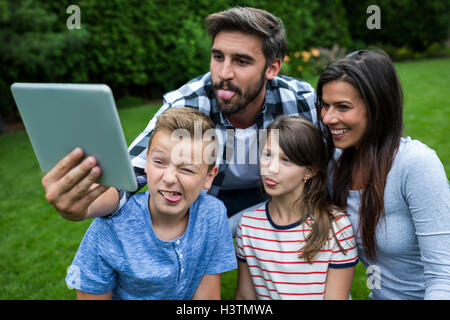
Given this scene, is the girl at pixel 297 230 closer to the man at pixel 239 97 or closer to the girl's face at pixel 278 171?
the girl's face at pixel 278 171

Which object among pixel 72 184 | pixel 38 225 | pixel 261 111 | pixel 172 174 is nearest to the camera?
pixel 72 184

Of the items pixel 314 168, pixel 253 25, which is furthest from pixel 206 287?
pixel 253 25

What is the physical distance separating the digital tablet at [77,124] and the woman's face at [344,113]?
111 cm

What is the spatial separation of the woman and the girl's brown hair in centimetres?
12

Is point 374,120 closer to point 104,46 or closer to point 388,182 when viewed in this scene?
point 388,182

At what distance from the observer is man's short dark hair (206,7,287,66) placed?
231 cm

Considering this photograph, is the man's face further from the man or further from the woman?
the woman

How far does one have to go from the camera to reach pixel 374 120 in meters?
1.87

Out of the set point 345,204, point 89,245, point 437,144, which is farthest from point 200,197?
point 437,144

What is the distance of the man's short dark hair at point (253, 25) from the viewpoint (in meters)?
2.31

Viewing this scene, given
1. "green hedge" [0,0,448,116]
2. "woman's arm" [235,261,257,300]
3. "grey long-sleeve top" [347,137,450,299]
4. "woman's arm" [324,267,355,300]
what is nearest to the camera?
"grey long-sleeve top" [347,137,450,299]

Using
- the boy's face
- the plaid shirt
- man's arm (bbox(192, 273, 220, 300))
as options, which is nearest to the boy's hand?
the boy's face

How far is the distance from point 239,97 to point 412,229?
1.28 m

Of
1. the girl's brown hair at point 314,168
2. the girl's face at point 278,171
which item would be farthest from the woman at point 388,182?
the girl's face at point 278,171
